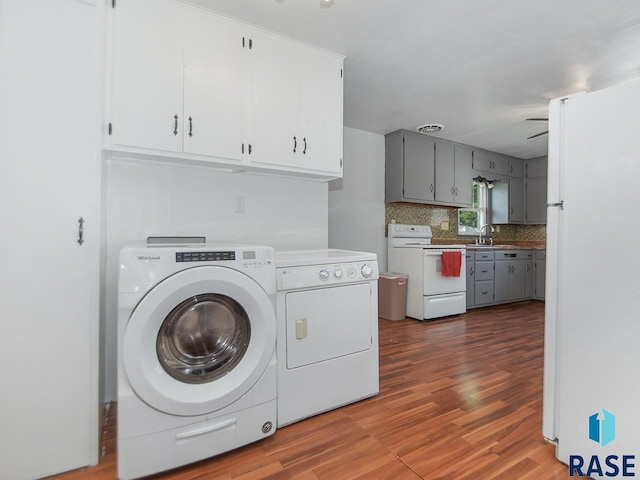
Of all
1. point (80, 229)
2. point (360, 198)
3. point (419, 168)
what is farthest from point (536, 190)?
point (80, 229)

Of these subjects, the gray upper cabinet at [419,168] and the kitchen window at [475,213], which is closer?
the gray upper cabinet at [419,168]

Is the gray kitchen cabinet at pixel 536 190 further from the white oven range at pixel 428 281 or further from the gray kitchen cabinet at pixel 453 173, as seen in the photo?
the white oven range at pixel 428 281

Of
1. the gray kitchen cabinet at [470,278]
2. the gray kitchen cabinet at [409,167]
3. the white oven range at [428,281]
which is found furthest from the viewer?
the gray kitchen cabinet at [470,278]

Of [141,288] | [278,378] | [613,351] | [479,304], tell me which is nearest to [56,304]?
[141,288]

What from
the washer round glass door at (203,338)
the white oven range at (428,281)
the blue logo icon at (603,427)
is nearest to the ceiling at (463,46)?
the white oven range at (428,281)

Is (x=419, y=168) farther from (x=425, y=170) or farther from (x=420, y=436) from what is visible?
(x=420, y=436)

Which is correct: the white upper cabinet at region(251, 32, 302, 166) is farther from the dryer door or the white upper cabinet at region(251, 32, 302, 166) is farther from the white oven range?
the white oven range

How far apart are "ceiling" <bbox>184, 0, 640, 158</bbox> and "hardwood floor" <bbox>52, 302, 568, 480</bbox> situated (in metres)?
2.35

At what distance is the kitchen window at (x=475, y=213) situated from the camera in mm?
5270

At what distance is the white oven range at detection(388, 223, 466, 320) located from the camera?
384cm

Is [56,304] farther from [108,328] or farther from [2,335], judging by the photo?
[108,328]

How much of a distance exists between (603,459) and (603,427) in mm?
126

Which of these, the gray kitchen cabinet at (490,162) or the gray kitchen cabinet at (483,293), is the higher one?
the gray kitchen cabinet at (490,162)

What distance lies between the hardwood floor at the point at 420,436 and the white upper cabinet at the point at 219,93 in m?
1.57
